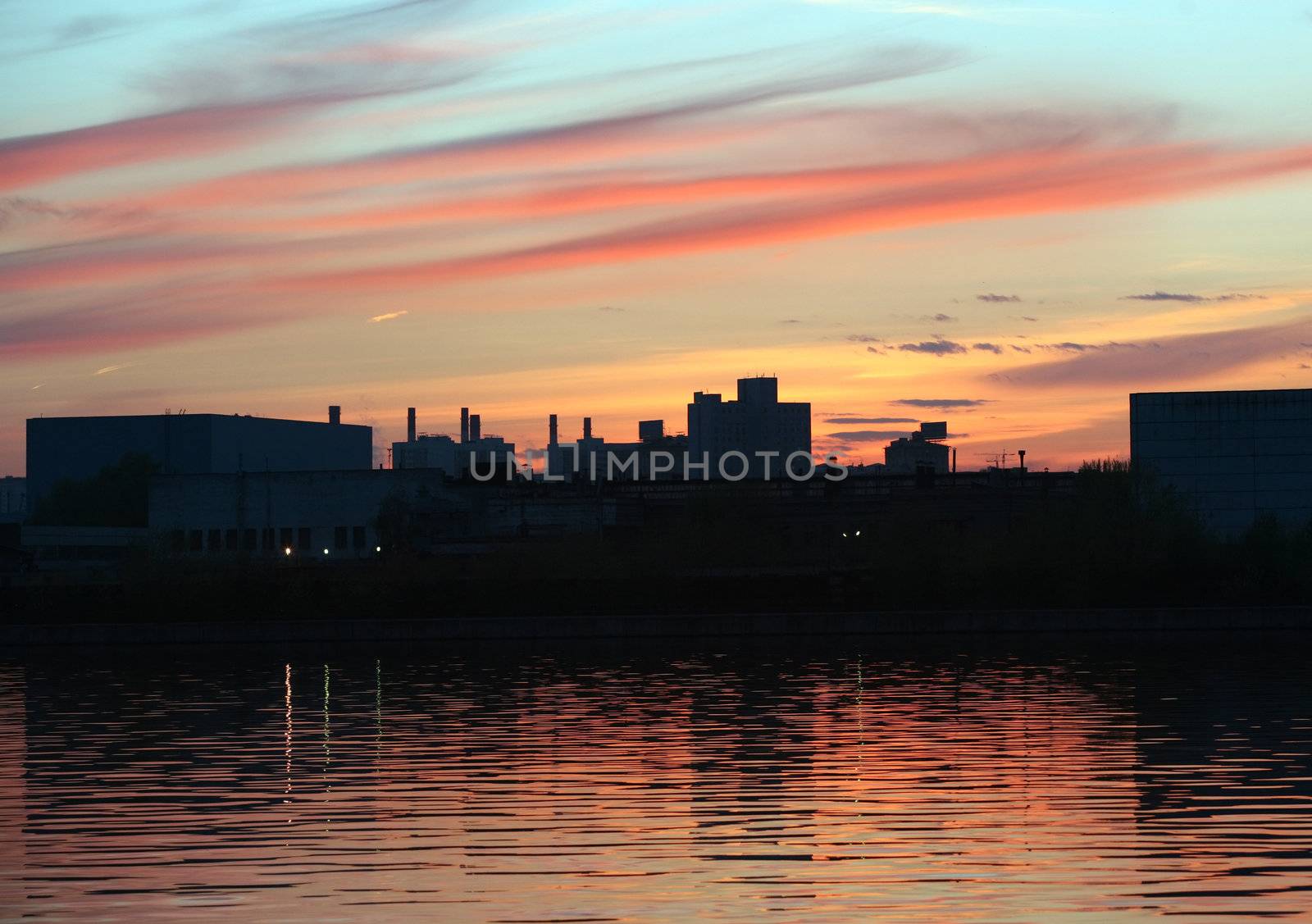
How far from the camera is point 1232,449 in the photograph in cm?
9888

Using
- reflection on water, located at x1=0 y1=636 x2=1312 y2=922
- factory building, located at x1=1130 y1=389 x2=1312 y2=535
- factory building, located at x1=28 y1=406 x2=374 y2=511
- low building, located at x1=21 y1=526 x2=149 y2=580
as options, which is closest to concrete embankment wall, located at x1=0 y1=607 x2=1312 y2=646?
reflection on water, located at x1=0 y1=636 x2=1312 y2=922

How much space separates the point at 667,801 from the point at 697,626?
162 feet

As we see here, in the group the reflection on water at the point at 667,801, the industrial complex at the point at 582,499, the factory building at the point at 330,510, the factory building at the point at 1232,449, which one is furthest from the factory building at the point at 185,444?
the reflection on water at the point at 667,801

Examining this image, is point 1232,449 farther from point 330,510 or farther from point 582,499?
point 330,510

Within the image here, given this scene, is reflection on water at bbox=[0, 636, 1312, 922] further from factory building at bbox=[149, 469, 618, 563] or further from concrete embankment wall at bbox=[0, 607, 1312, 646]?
factory building at bbox=[149, 469, 618, 563]

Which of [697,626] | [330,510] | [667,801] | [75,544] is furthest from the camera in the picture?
[75,544]

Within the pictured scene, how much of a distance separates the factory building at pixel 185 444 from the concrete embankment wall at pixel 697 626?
80.1 meters

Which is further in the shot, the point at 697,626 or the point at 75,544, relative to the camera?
the point at 75,544

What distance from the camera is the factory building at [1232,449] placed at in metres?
98.6

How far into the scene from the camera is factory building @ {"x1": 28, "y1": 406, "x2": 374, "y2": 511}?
15488cm

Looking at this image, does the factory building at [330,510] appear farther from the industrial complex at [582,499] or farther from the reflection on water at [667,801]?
the reflection on water at [667,801]

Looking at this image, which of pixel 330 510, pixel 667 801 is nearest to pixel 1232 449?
pixel 330 510

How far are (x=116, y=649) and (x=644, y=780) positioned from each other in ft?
162

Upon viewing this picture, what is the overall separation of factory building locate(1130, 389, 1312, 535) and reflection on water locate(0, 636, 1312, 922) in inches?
2180
